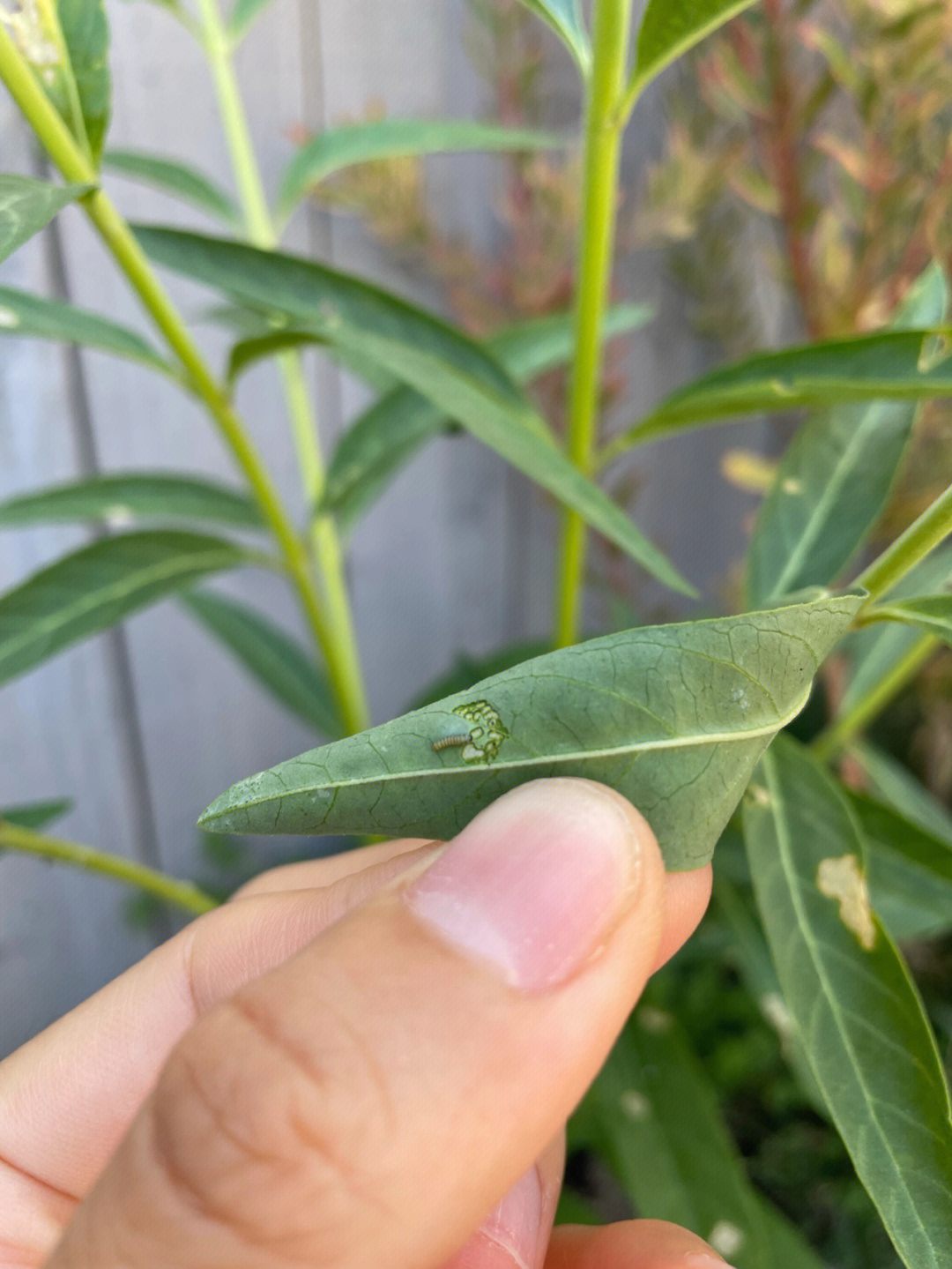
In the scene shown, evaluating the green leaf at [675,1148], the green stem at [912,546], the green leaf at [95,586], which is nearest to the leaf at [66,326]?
the green leaf at [95,586]

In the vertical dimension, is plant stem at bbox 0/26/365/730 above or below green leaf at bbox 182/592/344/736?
above

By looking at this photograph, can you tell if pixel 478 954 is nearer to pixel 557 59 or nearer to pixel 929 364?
pixel 929 364

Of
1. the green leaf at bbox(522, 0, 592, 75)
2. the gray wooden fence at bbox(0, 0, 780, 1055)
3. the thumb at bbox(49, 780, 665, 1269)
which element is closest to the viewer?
the thumb at bbox(49, 780, 665, 1269)

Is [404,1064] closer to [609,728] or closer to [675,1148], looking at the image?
[609,728]

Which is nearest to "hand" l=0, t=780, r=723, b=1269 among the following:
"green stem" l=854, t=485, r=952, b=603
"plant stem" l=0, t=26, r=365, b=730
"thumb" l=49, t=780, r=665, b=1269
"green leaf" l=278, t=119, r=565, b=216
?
"thumb" l=49, t=780, r=665, b=1269

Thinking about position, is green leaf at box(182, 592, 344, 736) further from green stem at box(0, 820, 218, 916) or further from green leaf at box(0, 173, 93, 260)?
green leaf at box(0, 173, 93, 260)

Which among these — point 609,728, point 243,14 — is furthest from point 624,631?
point 243,14
